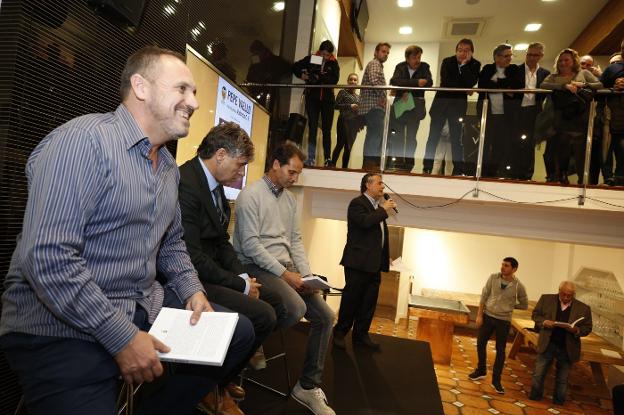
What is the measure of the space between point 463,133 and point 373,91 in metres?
1.26

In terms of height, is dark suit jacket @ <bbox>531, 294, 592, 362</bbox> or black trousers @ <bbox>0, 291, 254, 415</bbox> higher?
black trousers @ <bbox>0, 291, 254, 415</bbox>

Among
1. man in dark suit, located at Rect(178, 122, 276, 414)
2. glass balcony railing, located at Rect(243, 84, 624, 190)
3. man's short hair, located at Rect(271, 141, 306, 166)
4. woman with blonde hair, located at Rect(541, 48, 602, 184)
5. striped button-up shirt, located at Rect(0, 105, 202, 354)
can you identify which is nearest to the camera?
striped button-up shirt, located at Rect(0, 105, 202, 354)

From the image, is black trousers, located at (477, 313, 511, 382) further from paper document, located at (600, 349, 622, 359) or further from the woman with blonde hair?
the woman with blonde hair

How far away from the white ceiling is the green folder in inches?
146

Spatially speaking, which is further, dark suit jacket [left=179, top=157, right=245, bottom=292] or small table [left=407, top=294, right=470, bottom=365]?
small table [left=407, top=294, right=470, bottom=365]

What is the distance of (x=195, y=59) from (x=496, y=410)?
477cm

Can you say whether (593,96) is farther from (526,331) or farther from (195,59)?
(195,59)

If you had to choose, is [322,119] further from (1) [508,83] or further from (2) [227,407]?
(2) [227,407]

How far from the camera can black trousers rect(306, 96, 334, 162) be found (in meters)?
5.35

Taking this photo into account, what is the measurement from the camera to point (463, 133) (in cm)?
500

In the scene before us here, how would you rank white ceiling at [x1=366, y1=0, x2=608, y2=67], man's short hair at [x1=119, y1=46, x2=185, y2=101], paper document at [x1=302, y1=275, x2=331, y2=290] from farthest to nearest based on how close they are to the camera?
white ceiling at [x1=366, y1=0, x2=608, y2=67]
paper document at [x1=302, y1=275, x2=331, y2=290]
man's short hair at [x1=119, y1=46, x2=185, y2=101]

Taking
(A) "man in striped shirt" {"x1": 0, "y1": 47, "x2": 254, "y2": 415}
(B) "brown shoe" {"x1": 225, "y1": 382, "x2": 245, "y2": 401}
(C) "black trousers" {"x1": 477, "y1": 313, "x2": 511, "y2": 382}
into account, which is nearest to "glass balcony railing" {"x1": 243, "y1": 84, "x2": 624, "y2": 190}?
(C) "black trousers" {"x1": 477, "y1": 313, "x2": 511, "y2": 382}

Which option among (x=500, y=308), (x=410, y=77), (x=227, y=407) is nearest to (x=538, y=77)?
(x=410, y=77)

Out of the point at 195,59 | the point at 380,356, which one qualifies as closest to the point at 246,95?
the point at 195,59
